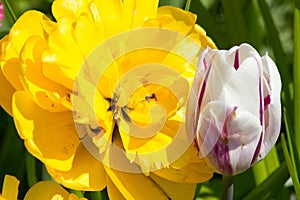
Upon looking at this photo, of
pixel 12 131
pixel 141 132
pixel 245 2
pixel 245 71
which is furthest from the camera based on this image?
pixel 245 2

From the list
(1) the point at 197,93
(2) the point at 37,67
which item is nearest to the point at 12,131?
(2) the point at 37,67

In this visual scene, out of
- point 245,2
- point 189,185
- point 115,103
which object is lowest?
point 245,2

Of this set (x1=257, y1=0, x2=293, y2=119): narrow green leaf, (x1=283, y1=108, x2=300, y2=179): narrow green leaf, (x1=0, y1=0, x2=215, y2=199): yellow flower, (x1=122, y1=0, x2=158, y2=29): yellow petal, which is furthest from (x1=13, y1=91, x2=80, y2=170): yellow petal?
(x1=257, y1=0, x2=293, y2=119): narrow green leaf

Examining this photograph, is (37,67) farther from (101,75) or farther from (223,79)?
(223,79)

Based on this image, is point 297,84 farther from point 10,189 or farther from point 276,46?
point 10,189

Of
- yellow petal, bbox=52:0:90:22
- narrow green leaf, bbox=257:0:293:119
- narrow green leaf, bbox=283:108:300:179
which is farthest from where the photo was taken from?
narrow green leaf, bbox=257:0:293:119

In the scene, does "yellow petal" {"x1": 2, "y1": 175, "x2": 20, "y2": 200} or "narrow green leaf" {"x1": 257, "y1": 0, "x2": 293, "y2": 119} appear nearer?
"yellow petal" {"x1": 2, "y1": 175, "x2": 20, "y2": 200}

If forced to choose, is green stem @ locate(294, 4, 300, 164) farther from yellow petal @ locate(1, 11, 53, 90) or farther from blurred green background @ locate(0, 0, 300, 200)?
yellow petal @ locate(1, 11, 53, 90)

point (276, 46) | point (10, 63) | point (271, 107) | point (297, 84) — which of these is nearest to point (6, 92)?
point (10, 63)
